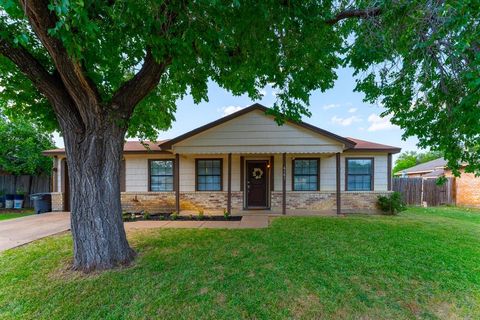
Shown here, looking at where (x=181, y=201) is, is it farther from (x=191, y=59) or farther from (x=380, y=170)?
(x=380, y=170)

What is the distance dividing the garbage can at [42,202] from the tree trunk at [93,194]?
26.4 feet

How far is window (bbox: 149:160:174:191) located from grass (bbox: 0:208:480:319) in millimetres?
4566

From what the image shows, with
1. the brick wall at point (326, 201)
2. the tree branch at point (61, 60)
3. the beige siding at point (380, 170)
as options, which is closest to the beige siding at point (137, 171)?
the brick wall at point (326, 201)

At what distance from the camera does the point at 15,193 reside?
1130 cm

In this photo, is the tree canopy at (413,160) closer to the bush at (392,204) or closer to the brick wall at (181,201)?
the bush at (392,204)

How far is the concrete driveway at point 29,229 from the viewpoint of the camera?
5.69 m

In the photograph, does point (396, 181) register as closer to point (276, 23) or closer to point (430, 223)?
point (430, 223)

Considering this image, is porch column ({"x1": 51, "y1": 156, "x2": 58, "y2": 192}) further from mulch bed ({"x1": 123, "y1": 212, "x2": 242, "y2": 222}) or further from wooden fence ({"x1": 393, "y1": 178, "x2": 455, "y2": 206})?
wooden fence ({"x1": 393, "y1": 178, "x2": 455, "y2": 206})

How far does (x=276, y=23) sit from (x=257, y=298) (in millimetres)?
4416

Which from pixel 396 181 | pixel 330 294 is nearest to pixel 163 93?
pixel 330 294

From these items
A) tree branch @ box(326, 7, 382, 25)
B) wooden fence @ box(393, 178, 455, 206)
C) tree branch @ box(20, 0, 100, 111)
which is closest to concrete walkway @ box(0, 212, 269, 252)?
tree branch @ box(20, 0, 100, 111)

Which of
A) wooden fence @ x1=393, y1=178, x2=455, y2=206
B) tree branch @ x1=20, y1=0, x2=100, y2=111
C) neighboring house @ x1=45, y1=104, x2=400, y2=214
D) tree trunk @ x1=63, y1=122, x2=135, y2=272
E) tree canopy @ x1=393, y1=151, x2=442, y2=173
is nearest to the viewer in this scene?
tree branch @ x1=20, y1=0, x2=100, y2=111

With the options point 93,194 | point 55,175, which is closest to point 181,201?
point 55,175

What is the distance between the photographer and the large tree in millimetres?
3107
